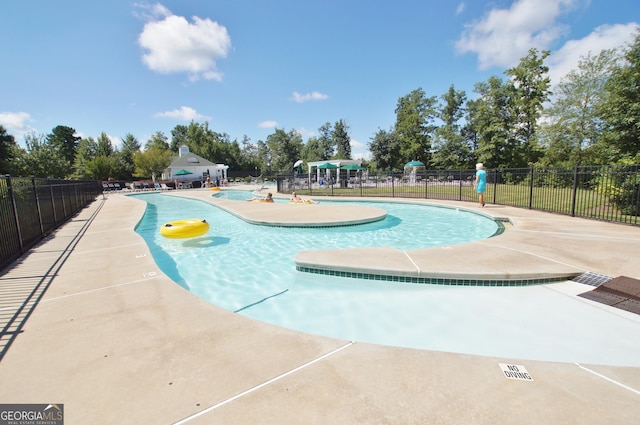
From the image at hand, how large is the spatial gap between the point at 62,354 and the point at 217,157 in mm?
60416

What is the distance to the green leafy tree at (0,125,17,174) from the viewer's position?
2864 cm

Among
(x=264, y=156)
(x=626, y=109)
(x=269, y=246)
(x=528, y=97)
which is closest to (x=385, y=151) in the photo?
(x=528, y=97)

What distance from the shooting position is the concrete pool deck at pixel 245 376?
1774 mm

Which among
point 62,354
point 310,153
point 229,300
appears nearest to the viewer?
point 62,354

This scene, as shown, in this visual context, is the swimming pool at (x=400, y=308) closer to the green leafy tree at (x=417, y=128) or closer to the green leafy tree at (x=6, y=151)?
the green leafy tree at (x=6, y=151)

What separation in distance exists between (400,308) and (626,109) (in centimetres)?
1310

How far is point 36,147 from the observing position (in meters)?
29.0

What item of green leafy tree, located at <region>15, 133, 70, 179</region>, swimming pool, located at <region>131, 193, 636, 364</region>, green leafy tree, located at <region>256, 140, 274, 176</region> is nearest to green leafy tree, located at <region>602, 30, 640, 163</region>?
swimming pool, located at <region>131, 193, 636, 364</region>

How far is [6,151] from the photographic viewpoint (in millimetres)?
31234

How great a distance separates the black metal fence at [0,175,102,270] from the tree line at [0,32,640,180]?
55.2 ft

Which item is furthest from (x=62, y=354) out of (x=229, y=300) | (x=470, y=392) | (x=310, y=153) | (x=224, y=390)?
(x=310, y=153)

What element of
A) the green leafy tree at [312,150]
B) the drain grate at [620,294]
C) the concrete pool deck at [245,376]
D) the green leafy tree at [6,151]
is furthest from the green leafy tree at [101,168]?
the drain grate at [620,294]

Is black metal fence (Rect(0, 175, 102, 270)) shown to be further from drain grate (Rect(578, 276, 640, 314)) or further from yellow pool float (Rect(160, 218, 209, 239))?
drain grate (Rect(578, 276, 640, 314))

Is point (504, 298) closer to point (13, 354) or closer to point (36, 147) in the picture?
point (13, 354)
